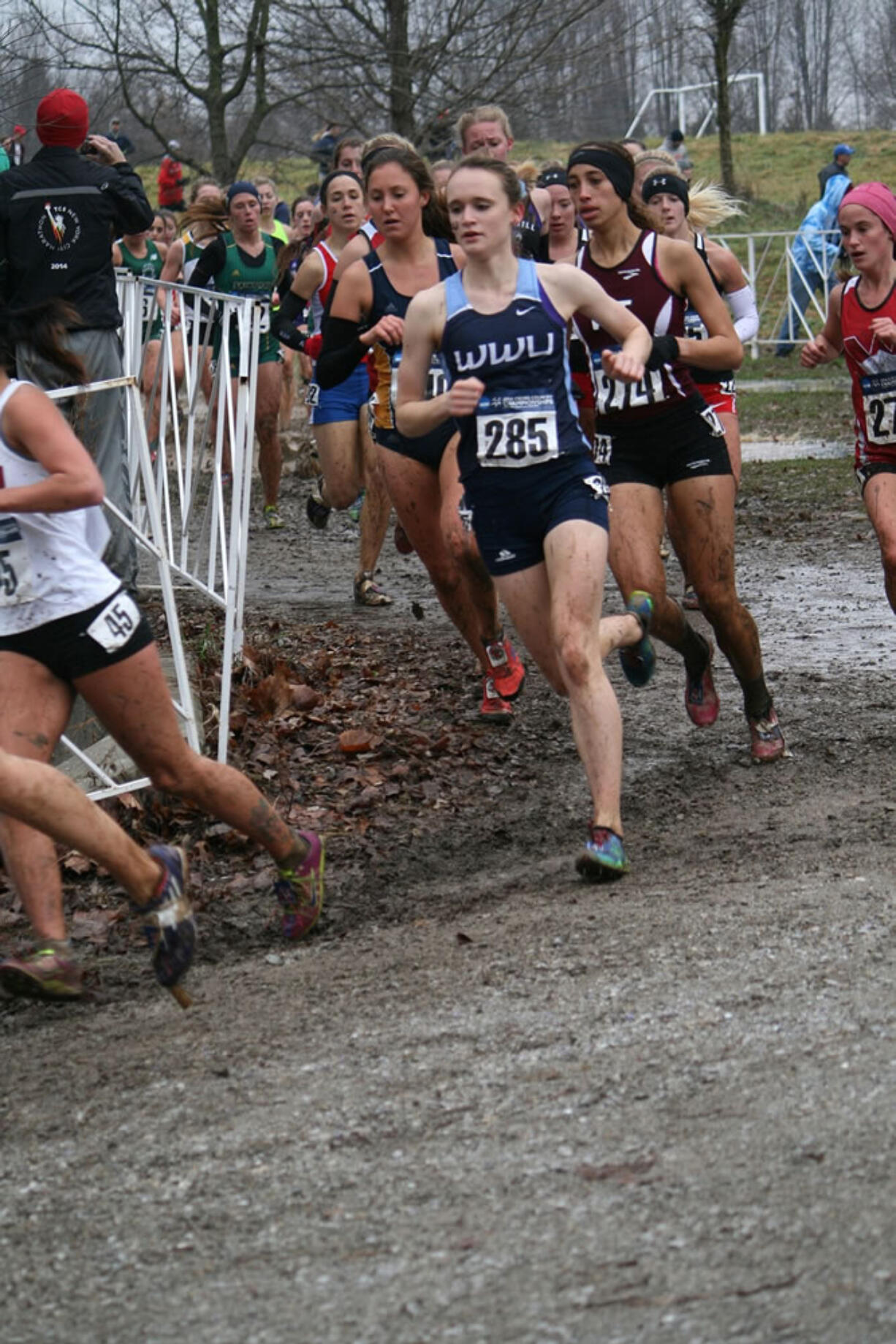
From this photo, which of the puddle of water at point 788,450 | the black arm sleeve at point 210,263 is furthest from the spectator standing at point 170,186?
the black arm sleeve at point 210,263

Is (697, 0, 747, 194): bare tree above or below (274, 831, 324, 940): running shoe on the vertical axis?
above

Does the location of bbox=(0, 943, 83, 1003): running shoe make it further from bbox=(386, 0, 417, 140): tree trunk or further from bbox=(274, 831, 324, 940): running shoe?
bbox=(386, 0, 417, 140): tree trunk

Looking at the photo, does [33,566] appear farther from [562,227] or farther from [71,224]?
[562,227]

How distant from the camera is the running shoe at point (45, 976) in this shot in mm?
4387

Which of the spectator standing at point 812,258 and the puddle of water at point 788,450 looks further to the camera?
the spectator standing at point 812,258

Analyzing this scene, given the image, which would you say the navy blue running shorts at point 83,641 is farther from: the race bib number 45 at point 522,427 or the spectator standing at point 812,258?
the spectator standing at point 812,258

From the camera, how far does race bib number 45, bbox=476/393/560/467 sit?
5.53 m

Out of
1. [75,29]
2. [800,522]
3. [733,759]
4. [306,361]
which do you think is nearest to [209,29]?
[75,29]

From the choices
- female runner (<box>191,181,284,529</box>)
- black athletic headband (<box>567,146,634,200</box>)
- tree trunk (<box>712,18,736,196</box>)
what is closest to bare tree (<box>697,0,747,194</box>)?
tree trunk (<box>712,18,736,196</box>)

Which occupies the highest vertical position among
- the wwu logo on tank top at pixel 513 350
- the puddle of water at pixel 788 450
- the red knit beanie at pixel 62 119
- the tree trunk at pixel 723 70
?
the tree trunk at pixel 723 70

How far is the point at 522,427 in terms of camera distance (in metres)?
5.55

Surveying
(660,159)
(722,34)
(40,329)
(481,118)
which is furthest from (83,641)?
(722,34)

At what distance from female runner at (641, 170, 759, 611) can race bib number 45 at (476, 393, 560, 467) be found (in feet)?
8.53

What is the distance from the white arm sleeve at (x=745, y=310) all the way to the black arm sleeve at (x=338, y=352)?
73.6 inches
